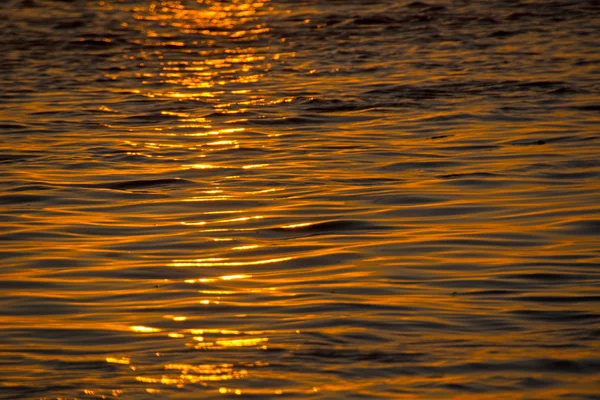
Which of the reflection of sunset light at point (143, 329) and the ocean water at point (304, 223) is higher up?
the reflection of sunset light at point (143, 329)

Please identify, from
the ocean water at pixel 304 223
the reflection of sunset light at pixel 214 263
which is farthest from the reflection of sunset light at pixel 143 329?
the reflection of sunset light at pixel 214 263

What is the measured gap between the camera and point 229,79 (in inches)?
542

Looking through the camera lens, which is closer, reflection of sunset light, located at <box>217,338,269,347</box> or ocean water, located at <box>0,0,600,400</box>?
ocean water, located at <box>0,0,600,400</box>

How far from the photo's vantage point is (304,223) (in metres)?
7.34

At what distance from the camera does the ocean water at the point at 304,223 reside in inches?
194

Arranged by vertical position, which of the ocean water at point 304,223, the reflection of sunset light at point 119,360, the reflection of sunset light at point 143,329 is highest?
the reflection of sunset light at point 119,360

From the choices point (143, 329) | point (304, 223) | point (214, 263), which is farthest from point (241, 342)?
point (304, 223)

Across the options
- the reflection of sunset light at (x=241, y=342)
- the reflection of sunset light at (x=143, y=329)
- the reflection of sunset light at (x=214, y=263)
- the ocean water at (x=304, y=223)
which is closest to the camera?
the ocean water at (x=304, y=223)

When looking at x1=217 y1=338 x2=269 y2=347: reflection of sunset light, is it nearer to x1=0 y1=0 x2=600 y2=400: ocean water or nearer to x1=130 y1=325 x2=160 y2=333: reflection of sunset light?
x1=0 y1=0 x2=600 y2=400: ocean water

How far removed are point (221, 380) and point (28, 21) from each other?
595 inches

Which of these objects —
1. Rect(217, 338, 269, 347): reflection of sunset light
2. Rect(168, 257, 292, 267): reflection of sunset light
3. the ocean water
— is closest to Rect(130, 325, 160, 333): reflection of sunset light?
the ocean water

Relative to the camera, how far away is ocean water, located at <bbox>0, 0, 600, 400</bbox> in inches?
194

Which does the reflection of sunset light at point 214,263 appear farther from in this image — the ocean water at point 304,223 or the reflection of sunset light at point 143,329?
the reflection of sunset light at point 143,329

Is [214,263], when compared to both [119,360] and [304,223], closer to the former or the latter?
[304,223]
